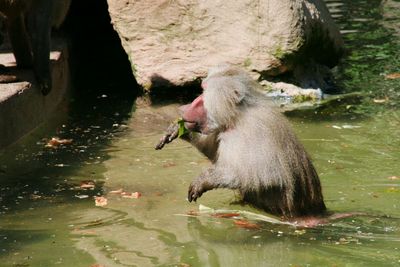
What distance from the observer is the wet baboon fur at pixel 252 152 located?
220 inches

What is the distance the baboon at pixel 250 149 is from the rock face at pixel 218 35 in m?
3.52

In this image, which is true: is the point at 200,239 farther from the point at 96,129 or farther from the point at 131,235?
the point at 96,129

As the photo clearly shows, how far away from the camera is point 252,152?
5574 millimetres

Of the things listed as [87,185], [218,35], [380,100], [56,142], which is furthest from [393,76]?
[87,185]

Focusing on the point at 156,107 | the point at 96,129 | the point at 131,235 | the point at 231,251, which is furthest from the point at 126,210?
the point at 156,107

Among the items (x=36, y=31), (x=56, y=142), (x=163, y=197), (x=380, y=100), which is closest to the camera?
(x=163, y=197)

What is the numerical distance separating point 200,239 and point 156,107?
12.8 feet

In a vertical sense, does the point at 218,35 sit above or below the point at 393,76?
above

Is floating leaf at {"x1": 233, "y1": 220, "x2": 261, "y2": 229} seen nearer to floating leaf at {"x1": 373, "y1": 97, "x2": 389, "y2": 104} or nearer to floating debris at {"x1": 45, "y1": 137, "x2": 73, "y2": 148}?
floating debris at {"x1": 45, "y1": 137, "x2": 73, "y2": 148}

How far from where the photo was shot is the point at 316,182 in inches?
231

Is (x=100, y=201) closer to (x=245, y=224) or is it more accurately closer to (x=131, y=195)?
(x=131, y=195)

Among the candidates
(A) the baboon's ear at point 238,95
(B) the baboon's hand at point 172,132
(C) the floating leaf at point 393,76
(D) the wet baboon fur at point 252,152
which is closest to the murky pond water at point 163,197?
(C) the floating leaf at point 393,76

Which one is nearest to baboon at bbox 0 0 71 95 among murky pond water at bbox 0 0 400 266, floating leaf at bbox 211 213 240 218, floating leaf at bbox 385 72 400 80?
murky pond water at bbox 0 0 400 266

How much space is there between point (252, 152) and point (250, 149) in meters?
0.02
